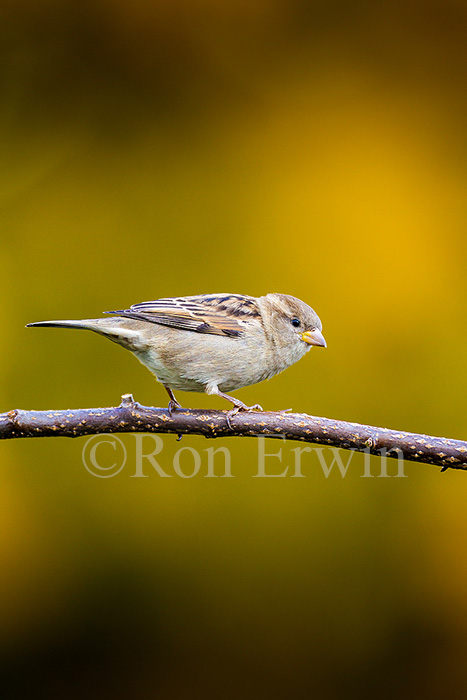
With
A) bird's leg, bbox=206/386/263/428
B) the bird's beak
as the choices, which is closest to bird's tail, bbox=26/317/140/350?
bird's leg, bbox=206/386/263/428

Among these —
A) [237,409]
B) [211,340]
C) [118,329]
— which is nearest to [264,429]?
[237,409]

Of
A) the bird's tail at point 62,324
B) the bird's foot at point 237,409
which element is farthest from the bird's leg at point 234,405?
the bird's tail at point 62,324

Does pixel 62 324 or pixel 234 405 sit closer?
pixel 62 324

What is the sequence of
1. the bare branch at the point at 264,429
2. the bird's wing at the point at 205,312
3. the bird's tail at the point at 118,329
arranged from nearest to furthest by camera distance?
1. the bare branch at the point at 264,429
2. the bird's tail at the point at 118,329
3. the bird's wing at the point at 205,312

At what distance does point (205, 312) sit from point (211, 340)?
0.20 meters

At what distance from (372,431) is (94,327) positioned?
40.6 inches

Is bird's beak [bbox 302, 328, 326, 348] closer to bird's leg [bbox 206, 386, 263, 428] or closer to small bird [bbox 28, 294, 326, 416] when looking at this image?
small bird [bbox 28, 294, 326, 416]

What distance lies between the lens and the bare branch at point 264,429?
6.60 feet

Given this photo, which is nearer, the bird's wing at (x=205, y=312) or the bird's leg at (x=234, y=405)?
the bird's leg at (x=234, y=405)

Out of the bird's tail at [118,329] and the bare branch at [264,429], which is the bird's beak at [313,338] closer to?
the bare branch at [264,429]

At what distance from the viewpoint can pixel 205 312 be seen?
2658mm

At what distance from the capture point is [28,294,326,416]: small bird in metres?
2.41

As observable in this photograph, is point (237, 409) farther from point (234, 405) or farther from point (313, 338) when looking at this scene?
point (313, 338)

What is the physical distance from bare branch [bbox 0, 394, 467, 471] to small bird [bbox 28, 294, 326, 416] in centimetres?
27
